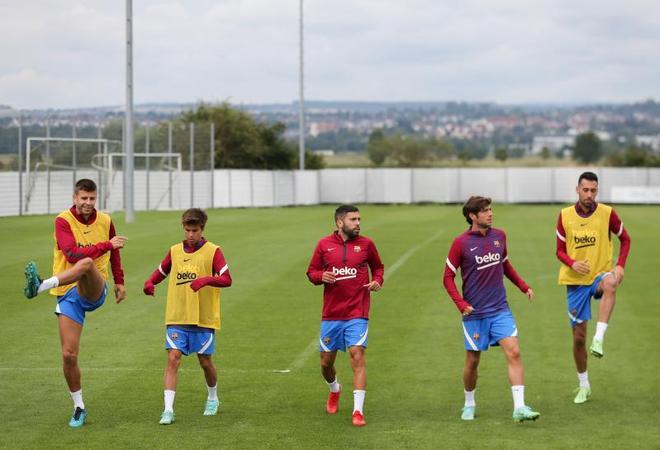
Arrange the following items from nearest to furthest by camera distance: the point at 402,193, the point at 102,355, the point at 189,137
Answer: the point at 102,355 → the point at 189,137 → the point at 402,193

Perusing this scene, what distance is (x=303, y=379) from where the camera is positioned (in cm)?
1422

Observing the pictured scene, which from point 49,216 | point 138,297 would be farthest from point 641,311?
point 49,216

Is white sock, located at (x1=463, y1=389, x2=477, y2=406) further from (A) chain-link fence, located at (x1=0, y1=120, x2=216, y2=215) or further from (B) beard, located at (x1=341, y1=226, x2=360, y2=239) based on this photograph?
(A) chain-link fence, located at (x1=0, y1=120, x2=216, y2=215)

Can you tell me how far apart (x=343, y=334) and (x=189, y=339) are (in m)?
1.35

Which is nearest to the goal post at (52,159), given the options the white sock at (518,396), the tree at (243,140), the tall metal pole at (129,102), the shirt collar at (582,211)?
the tall metal pole at (129,102)

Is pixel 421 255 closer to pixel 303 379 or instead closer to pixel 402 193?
pixel 303 379

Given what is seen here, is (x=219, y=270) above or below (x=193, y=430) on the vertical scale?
above

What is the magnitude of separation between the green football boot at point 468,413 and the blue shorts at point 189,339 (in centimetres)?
229

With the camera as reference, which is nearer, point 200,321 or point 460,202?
point 200,321

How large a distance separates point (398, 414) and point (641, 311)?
31.5ft

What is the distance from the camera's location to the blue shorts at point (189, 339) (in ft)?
38.4

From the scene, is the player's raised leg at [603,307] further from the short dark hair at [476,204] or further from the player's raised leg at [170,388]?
the player's raised leg at [170,388]

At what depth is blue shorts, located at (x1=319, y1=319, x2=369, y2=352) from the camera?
11797 millimetres

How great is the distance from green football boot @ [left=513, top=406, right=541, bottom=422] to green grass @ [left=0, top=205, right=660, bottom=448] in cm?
16
